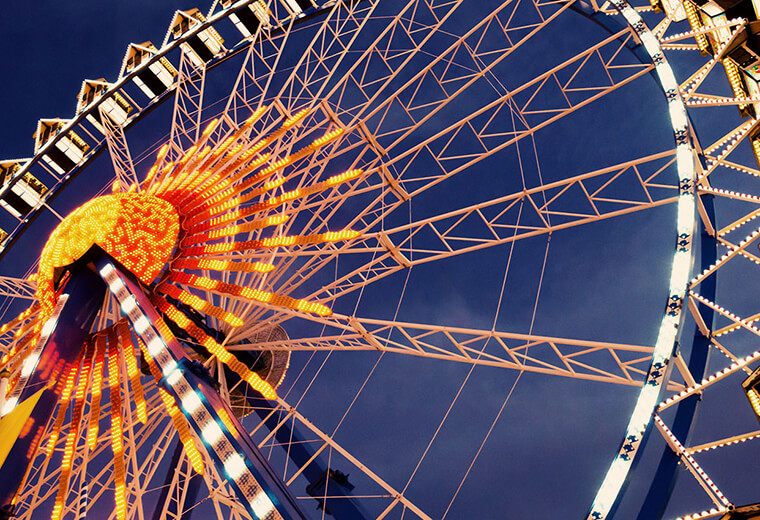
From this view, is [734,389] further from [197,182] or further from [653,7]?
[197,182]

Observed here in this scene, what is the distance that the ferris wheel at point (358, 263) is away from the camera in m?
7.90

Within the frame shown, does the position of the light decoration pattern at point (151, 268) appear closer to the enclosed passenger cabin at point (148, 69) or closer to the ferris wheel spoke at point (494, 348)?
the ferris wheel spoke at point (494, 348)

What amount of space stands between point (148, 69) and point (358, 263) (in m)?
20.9

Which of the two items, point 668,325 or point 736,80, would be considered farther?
point 736,80

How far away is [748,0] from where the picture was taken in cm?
902

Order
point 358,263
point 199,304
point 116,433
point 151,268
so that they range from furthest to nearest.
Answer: point 358,263
point 151,268
point 199,304
point 116,433

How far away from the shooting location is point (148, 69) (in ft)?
54.1

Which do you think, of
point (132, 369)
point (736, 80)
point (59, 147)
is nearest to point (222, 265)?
point (132, 369)

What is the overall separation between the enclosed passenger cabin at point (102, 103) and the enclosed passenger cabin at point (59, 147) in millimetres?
881

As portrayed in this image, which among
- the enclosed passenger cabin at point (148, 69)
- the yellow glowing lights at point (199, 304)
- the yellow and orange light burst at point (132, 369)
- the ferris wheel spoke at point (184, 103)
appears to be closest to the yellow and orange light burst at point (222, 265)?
the yellow glowing lights at point (199, 304)

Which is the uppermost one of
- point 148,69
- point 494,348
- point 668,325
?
point 148,69

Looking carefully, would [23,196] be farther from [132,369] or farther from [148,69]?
[132,369]

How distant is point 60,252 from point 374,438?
5023cm

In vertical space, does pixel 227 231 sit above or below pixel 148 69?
below
